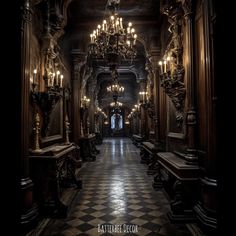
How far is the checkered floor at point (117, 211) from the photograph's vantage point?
3.97 meters

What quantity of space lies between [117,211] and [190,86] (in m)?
2.85

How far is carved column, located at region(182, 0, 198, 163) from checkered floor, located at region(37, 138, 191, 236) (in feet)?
4.29

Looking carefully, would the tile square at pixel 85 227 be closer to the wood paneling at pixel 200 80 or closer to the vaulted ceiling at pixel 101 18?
the wood paneling at pixel 200 80

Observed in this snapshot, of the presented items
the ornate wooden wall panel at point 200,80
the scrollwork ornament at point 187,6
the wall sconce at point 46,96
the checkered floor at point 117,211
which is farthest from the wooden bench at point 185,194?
the wall sconce at point 46,96

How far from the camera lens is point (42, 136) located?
5684mm

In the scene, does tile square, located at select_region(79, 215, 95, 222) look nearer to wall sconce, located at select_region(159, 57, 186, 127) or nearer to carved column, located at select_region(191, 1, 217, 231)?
carved column, located at select_region(191, 1, 217, 231)

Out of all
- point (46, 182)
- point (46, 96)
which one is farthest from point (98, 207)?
point (46, 96)

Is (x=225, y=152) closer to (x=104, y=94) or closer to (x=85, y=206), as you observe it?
(x=85, y=206)

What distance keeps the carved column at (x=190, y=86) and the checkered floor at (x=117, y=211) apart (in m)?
1.31

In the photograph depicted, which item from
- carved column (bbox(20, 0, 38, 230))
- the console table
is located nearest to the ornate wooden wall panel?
the console table

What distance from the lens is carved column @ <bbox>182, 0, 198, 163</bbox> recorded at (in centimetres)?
459

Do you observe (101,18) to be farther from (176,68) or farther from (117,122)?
(117,122)

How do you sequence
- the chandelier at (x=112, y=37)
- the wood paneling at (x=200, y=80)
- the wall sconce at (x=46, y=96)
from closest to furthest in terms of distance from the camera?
the wood paneling at (x=200, y=80), the wall sconce at (x=46, y=96), the chandelier at (x=112, y=37)

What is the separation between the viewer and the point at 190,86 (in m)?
4.73
